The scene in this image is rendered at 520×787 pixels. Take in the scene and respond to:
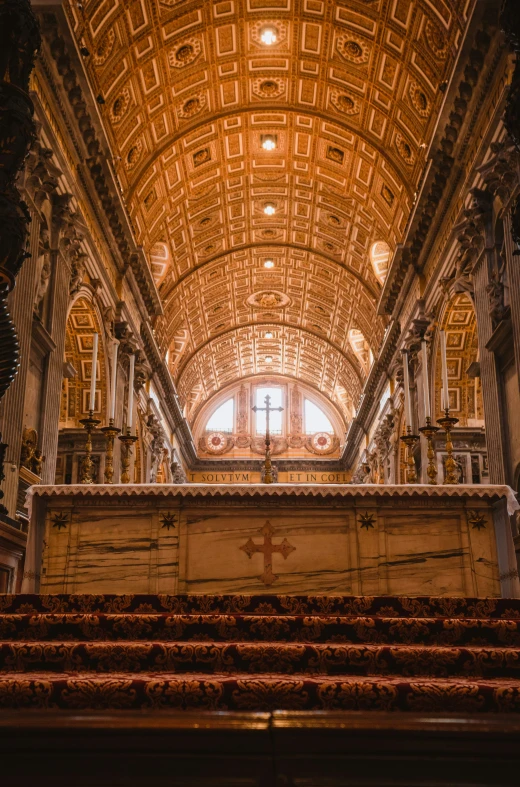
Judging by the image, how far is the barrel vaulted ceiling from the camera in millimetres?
14617

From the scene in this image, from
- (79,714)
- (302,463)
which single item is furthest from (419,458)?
(302,463)

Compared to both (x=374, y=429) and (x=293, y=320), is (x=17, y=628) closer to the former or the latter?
(x=374, y=429)

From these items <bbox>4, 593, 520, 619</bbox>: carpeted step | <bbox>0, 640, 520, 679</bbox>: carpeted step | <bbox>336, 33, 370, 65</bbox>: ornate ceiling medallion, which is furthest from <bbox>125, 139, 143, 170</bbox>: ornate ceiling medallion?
<bbox>0, 640, 520, 679</bbox>: carpeted step

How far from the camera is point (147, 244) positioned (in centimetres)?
2023

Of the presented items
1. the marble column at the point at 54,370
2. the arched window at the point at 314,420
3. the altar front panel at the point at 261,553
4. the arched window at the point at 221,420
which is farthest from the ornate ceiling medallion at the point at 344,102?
→ the arched window at the point at 221,420

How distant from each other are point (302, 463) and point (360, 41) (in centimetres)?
2193

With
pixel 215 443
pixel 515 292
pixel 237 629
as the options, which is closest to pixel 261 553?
pixel 237 629

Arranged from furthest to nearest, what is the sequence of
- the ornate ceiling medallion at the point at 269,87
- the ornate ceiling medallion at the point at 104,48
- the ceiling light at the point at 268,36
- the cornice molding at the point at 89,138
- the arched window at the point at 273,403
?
the arched window at the point at 273,403 → the ornate ceiling medallion at the point at 269,87 → the ceiling light at the point at 268,36 → the ornate ceiling medallion at the point at 104,48 → the cornice molding at the point at 89,138

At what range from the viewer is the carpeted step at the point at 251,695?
309cm

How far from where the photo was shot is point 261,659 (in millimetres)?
3660

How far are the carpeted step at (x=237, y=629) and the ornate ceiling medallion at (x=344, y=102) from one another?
14991mm

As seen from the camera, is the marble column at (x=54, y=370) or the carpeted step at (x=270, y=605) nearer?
the carpeted step at (x=270, y=605)

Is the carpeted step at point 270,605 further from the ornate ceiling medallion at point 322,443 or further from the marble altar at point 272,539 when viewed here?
the ornate ceiling medallion at point 322,443

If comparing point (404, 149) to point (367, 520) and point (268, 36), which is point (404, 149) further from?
point (367, 520)
